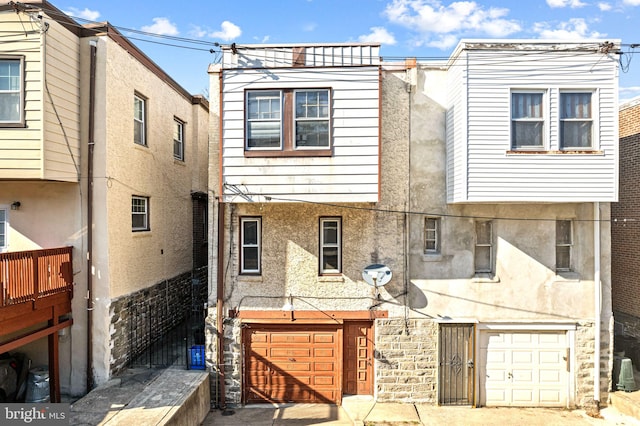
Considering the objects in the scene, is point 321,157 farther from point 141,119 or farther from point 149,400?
point 149,400

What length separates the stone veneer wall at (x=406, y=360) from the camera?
9695mm

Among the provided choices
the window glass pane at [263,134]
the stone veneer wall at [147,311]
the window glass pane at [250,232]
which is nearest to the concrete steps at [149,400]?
the stone veneer wall at [147,311]

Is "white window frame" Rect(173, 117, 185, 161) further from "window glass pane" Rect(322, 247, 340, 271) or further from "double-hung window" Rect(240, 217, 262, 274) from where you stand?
"window glass pane" Rect(322, 247, 340, 271)

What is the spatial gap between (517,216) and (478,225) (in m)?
0.97

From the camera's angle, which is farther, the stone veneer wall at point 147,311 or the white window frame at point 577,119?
the stone veneer wall at point 147,311

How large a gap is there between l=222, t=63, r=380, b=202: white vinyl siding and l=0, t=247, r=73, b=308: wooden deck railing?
404 cm

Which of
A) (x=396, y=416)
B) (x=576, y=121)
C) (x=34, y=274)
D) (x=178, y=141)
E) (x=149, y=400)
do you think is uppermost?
(x=178, y=141)

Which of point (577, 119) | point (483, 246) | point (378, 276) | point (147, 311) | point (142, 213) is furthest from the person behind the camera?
point (142, 213)

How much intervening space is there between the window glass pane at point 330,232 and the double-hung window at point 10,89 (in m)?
7.23

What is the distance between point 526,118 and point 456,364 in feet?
20.9

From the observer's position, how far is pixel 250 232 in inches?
390

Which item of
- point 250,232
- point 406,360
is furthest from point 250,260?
point 406,360

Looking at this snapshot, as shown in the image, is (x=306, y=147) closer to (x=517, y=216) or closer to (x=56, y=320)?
(x=517, y=216)

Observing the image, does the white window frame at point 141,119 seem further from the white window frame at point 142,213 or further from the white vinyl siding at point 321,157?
the white vinyl siding at point 321,157
